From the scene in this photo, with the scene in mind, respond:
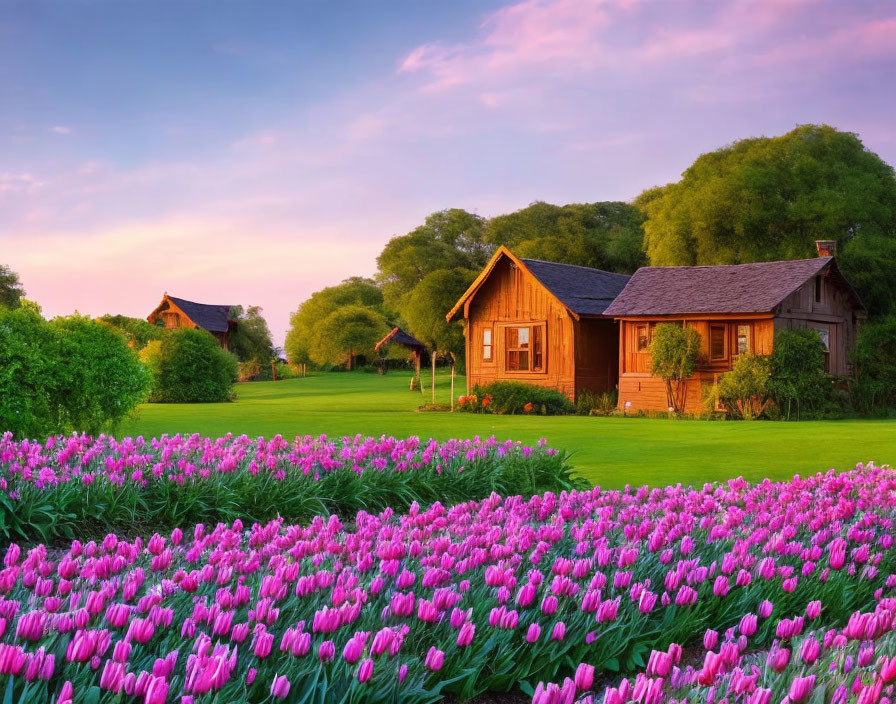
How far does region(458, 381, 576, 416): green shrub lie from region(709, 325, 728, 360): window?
5.38 m

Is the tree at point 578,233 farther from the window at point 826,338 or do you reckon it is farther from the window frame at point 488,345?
the window at point 826,338

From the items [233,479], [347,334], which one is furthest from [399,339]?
[233,479]

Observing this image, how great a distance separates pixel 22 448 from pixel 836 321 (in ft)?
104

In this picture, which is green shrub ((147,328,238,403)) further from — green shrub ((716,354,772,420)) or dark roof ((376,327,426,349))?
green shrub ((716,354,772,420))

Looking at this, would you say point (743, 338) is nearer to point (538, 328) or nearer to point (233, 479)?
point (538, 328)

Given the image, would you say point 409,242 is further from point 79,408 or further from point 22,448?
point 22,448

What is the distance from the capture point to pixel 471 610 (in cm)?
396

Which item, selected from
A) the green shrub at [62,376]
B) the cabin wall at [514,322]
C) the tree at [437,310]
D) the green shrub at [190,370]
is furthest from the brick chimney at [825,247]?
the green shrub at [62,376]

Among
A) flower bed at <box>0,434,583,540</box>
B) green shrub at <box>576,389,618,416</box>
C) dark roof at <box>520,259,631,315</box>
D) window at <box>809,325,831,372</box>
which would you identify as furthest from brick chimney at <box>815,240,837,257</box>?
flower bed at <box>0,434,583,540</box>

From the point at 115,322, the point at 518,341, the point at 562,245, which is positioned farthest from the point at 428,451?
the point at 562,245

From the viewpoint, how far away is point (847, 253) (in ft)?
132

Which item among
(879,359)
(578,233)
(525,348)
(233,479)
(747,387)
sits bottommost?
(233,479)

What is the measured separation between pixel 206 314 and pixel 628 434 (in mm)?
56841

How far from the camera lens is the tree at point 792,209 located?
133 ft
